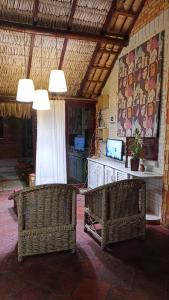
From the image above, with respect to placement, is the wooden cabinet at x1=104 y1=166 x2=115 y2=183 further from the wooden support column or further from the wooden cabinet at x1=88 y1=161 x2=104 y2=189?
the wooden support column

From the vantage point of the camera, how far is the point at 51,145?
5887mm

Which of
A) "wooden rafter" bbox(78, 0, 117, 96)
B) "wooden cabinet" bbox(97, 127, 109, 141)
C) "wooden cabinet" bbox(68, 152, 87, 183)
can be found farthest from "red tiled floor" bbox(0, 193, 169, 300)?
"wooden rafter" bbox(78, 0, 117, 96)

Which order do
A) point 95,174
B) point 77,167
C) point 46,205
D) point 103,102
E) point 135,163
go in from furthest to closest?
point 77,167
point 103,102
point 95,174
point 135,163
point 46,205

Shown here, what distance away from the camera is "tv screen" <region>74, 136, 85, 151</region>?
6495 millimetres

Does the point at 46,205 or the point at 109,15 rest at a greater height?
the point at 109,15

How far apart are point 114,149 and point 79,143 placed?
1530mm

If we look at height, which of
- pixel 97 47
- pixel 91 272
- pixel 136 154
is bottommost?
pixel 91 272

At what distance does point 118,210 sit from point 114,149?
2.29 metres

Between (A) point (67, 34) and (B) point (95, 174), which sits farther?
(B) point (95, 174)

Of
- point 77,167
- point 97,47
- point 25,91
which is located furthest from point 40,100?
point 77,167

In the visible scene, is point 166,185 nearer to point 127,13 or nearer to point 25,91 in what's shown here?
point 25,91

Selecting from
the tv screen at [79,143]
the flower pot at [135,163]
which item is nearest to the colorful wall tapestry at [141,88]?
the flower pot at [135,163]

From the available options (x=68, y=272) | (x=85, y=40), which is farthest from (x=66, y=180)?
(x=68, y=272)

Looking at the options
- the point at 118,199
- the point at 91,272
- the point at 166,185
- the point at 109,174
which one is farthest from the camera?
the point at 109,174
